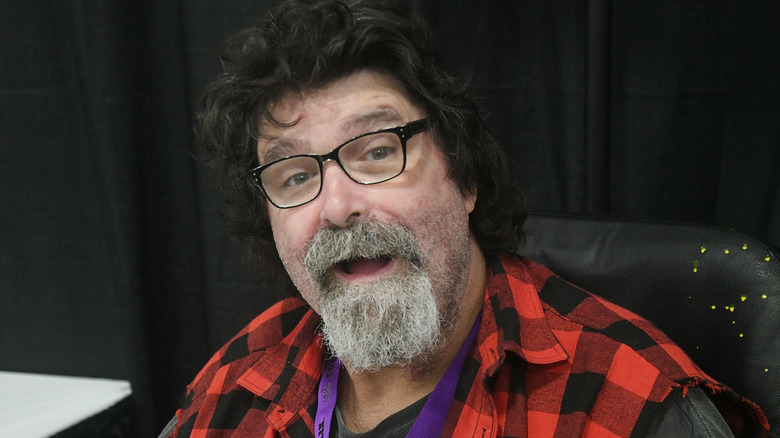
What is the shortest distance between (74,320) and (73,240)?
24cm

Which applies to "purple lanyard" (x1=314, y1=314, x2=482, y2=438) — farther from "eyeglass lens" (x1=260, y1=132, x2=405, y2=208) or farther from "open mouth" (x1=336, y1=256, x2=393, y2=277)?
"eyeglass lens" (x1=260, y1=132, x2=405, y2=208)

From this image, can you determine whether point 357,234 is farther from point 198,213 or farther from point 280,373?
point 198,213

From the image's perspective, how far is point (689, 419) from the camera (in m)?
0.92

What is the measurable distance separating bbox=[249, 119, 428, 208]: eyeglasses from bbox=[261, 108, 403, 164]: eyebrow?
13mm

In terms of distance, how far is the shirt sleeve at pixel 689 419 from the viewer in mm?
898

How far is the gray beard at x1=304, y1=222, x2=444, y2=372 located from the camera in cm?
104

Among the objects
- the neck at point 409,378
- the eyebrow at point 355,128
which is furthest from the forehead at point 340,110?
the neck at point 409,378

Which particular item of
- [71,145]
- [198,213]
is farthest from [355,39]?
[71,145]

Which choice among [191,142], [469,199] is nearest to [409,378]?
[469,199]

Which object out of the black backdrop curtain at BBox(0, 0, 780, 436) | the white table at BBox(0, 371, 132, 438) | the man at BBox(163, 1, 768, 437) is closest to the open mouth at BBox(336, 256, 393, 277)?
the man at BBox(163, 1, 768, 437)

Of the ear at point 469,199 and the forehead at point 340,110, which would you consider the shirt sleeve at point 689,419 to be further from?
the forehead at point 340,110

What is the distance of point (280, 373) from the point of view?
1.29 m

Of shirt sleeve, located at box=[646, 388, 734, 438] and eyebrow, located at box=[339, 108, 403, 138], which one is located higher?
eyebrow, located at box=[339, 108, 403, 138]

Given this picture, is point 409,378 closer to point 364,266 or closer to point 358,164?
point 364,266
